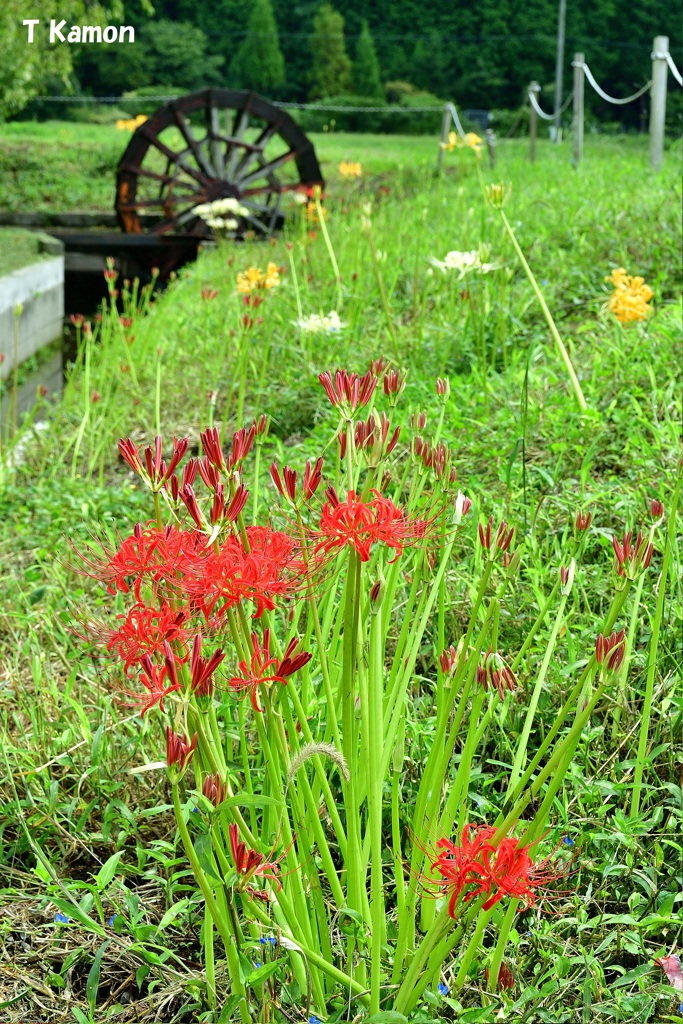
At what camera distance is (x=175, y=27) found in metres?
35.7

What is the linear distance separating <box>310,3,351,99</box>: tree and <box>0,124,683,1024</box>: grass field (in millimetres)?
34851

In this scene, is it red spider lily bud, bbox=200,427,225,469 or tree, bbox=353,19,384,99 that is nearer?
red spider lily bud, bbox=200,427,225,469

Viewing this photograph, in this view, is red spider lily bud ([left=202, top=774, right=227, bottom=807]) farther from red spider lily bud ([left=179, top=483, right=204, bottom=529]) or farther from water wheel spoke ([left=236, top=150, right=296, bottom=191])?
water wheel spoke ([left=236, top=150, right=296, bottom=191])

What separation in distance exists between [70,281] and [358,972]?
525 inches

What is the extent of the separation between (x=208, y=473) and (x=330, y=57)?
127 feet

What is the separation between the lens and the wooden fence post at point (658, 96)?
23.9 ft

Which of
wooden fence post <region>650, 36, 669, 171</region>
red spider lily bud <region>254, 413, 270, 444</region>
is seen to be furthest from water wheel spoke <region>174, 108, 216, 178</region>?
red spider lily bud <region>254, 413, 270, 444</region>

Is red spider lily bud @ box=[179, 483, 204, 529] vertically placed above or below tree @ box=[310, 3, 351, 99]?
below

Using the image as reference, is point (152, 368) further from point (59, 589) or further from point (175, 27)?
point (175, 27)

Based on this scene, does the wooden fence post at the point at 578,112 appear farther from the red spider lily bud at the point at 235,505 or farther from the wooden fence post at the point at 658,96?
the red spider lily bud at the point at 235,505

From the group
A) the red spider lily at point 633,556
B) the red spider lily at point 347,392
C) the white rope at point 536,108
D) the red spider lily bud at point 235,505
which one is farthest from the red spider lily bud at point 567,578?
the white rope at point 536,108

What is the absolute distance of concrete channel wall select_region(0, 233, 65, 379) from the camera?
7.60 metres

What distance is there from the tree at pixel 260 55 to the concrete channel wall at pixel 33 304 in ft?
92.0

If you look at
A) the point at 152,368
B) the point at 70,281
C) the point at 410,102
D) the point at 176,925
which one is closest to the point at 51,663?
the point at 176,925
